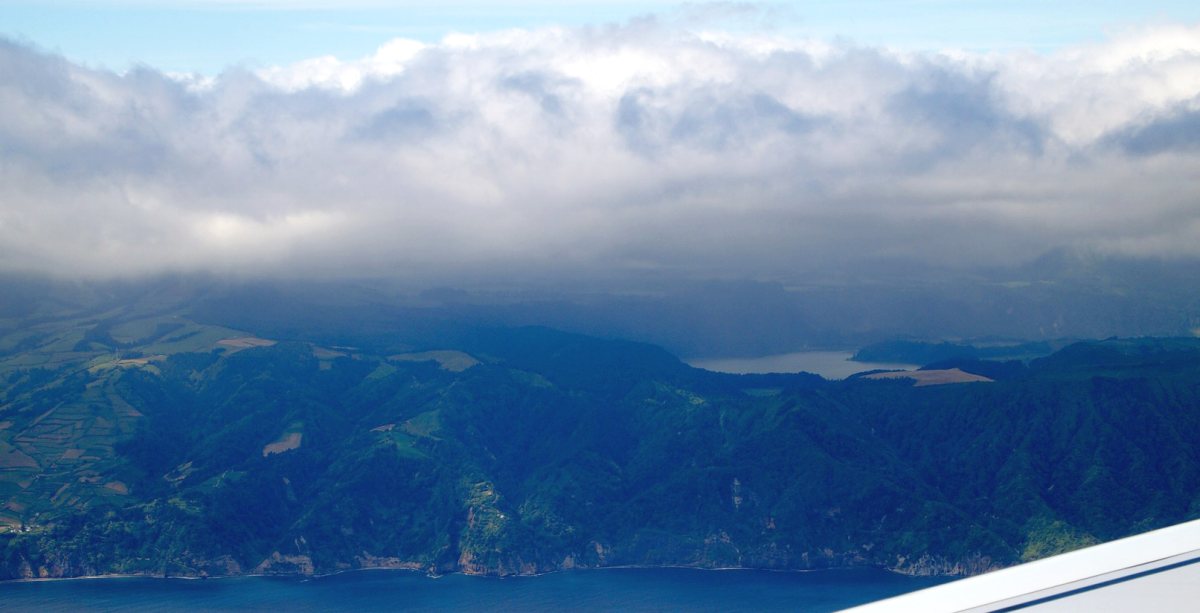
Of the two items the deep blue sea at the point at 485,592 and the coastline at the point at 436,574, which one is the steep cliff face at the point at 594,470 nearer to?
the coastline at the point at 436,574

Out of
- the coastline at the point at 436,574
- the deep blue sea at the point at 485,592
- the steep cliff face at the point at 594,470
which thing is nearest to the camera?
the deep blue sea at the point at 485,592

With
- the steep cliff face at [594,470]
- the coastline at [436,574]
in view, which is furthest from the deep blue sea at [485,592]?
the steep cliff face at [594,470]

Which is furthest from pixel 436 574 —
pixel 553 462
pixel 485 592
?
pixel 553 462

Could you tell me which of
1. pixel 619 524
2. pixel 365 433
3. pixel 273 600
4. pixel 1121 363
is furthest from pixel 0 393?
pixel 1121 363

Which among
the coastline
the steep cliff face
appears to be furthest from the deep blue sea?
the steep cliff face

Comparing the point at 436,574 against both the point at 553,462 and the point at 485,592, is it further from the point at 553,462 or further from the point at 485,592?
the point at 553,462
